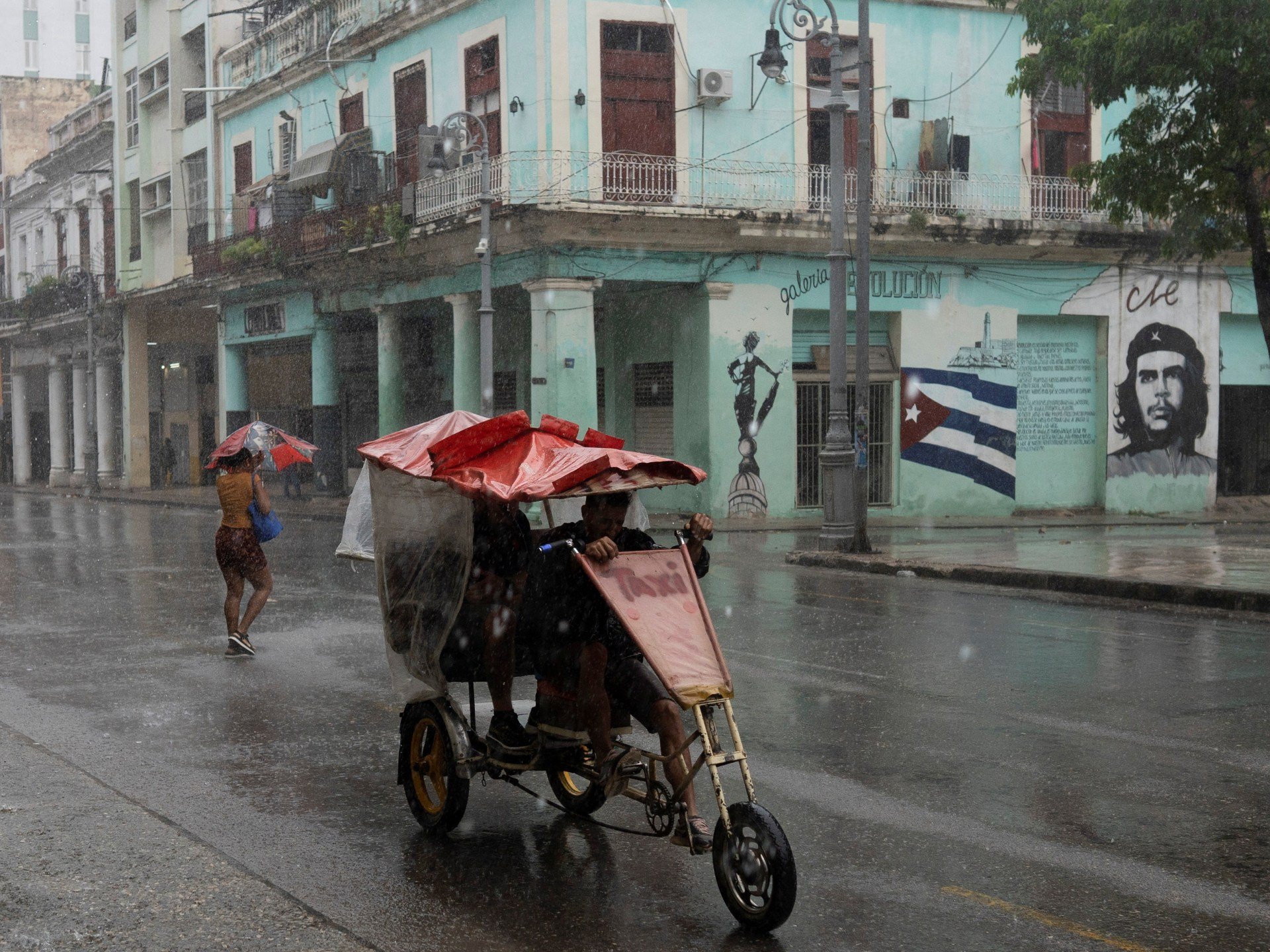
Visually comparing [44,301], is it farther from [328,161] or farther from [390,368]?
[390,368]

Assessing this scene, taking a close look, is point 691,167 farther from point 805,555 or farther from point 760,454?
point 805,555

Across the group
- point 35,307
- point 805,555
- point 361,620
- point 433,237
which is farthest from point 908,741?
point 35,307

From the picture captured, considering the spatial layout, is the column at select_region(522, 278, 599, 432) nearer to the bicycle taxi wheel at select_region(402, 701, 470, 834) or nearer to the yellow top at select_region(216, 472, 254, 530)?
the yellow top at select_region(216, 472, 254, 530)

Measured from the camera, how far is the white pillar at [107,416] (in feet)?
145

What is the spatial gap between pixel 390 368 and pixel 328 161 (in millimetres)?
4317

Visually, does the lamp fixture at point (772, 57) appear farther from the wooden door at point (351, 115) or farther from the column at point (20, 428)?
the column at point (20, 428)

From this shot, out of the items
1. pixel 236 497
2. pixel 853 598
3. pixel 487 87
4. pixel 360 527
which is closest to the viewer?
pixel 360 527

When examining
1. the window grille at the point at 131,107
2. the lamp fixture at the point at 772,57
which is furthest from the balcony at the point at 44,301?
the lamp fixture at the point at 772,57

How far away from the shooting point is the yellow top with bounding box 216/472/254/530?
416 inches

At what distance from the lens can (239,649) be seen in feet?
33.9

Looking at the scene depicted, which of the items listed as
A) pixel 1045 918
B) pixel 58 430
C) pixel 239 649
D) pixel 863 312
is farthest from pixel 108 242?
pixel 1045 918

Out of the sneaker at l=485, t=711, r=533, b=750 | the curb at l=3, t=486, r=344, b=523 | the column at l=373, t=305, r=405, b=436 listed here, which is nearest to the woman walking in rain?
the sneaker at l=485, t=711, r=533, b=750

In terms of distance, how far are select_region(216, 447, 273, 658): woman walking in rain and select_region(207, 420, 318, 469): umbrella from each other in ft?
0.16

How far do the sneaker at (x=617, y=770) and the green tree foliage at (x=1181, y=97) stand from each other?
1084 cm
